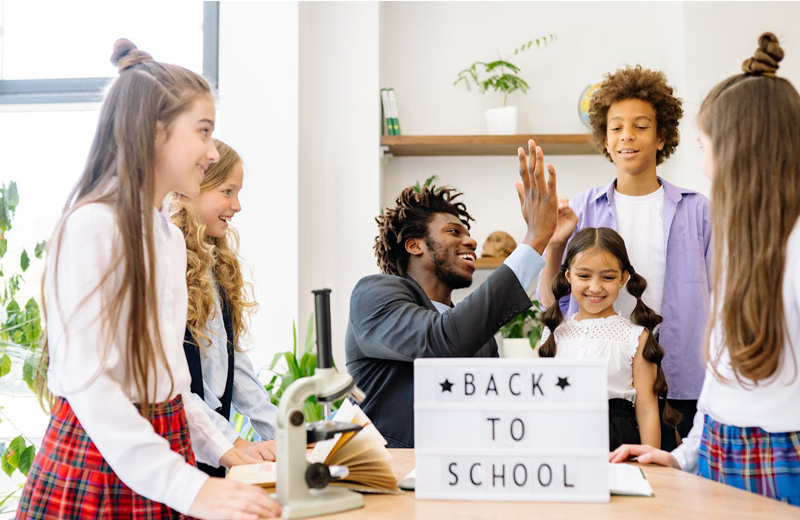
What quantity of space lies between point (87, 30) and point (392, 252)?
2408 mm

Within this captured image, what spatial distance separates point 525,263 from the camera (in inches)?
66.2

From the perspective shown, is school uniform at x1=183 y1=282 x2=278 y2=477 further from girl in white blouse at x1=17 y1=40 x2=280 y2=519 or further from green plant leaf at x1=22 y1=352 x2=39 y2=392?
green plant leaf at x1=22 y1=352 x2=39 y2=392

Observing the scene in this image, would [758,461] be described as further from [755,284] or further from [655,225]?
[655,225]

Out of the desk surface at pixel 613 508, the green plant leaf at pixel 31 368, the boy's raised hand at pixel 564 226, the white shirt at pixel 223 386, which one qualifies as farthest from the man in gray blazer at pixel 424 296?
the green plant leaf at pixel 31 368

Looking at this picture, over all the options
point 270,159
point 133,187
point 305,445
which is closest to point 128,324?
point 133,187

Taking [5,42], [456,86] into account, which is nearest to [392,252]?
[456,86]

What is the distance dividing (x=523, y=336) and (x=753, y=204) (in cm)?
249

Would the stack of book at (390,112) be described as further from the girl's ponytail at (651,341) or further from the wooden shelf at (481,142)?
the girl's ponytail at (651,341)

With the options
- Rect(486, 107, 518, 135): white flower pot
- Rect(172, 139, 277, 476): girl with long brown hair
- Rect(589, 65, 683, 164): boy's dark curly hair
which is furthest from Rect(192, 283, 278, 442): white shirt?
Rect(486, 107, 518, 135): white flower pot

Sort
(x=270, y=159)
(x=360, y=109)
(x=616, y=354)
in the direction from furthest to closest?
(x=360, y=109), (x=270, y=159), (x=616, y=354)

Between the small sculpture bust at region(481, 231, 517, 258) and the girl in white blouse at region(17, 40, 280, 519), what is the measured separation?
8.25ft

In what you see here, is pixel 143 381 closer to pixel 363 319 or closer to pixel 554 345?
pixel 363 319

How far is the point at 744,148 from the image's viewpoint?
1.29m

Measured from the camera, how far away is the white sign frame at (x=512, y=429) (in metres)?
1.10
